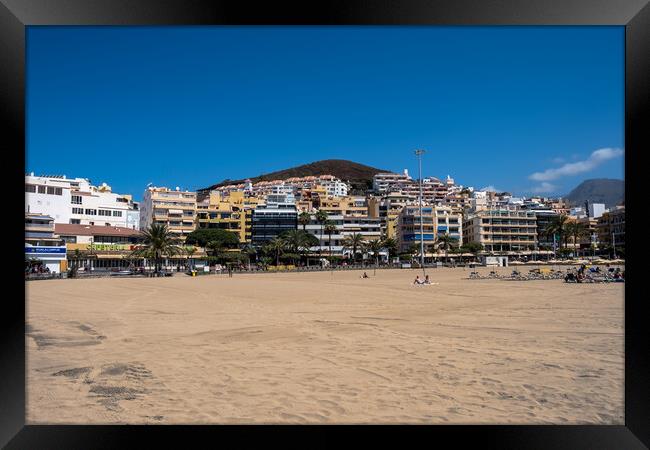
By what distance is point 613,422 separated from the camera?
3363 millimetres

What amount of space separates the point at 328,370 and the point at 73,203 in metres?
51.4

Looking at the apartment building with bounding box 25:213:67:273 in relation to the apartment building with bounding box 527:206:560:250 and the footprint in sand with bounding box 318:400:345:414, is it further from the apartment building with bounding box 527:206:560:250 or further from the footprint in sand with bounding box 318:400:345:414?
the apartment building with bounding box 527:206:560:250

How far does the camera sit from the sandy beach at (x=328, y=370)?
3447 millimetres

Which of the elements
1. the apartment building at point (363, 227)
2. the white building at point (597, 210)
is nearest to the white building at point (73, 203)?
the apartment building at point (363, 227)

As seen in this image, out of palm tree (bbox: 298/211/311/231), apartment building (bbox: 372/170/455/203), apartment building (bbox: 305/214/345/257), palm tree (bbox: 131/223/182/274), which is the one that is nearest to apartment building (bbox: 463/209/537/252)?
apartment building (bbox: 305/214/345/257)

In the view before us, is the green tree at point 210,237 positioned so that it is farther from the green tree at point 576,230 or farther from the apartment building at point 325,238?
the green tree at point 576,230

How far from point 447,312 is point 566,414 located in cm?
666

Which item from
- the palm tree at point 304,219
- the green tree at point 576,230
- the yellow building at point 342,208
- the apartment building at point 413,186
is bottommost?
the green tree at point 576,230

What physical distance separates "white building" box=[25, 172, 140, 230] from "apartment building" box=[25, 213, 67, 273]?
3915 mm
